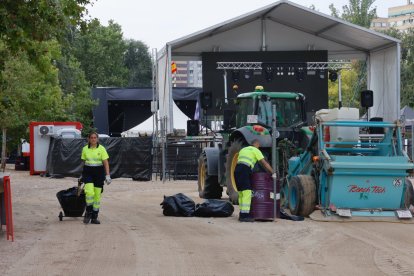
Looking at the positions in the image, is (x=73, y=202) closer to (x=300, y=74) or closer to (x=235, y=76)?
(x=235, y=76)

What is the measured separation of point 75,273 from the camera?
30.6ft

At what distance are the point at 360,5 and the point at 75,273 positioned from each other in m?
58.9

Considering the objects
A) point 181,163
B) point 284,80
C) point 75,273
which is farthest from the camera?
point 181,163

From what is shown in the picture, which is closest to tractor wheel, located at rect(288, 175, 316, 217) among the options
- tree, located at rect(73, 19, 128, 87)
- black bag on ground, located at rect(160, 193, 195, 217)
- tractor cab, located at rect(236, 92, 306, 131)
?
black bag on ground, located at rect(160, 193, 195, 217)

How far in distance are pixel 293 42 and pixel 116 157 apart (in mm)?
8603

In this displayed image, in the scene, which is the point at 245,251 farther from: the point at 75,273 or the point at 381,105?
the point at 381,105

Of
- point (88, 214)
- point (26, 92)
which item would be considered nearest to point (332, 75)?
point (26, 92)

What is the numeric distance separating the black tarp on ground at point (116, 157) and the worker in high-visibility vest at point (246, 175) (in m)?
16.7

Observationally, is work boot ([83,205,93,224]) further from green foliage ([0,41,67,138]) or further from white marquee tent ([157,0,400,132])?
green foliage ([0,41,67,138])

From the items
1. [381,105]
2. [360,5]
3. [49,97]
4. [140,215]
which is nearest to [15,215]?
[140,215]

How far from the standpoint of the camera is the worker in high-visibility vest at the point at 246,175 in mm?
15039

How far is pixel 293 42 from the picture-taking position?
103ft

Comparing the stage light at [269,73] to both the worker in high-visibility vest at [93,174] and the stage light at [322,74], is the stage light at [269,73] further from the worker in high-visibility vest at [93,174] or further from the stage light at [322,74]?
the worker in high-visibility vest at [93,174]

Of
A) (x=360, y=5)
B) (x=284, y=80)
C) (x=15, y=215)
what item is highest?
(x=360, y=5)
